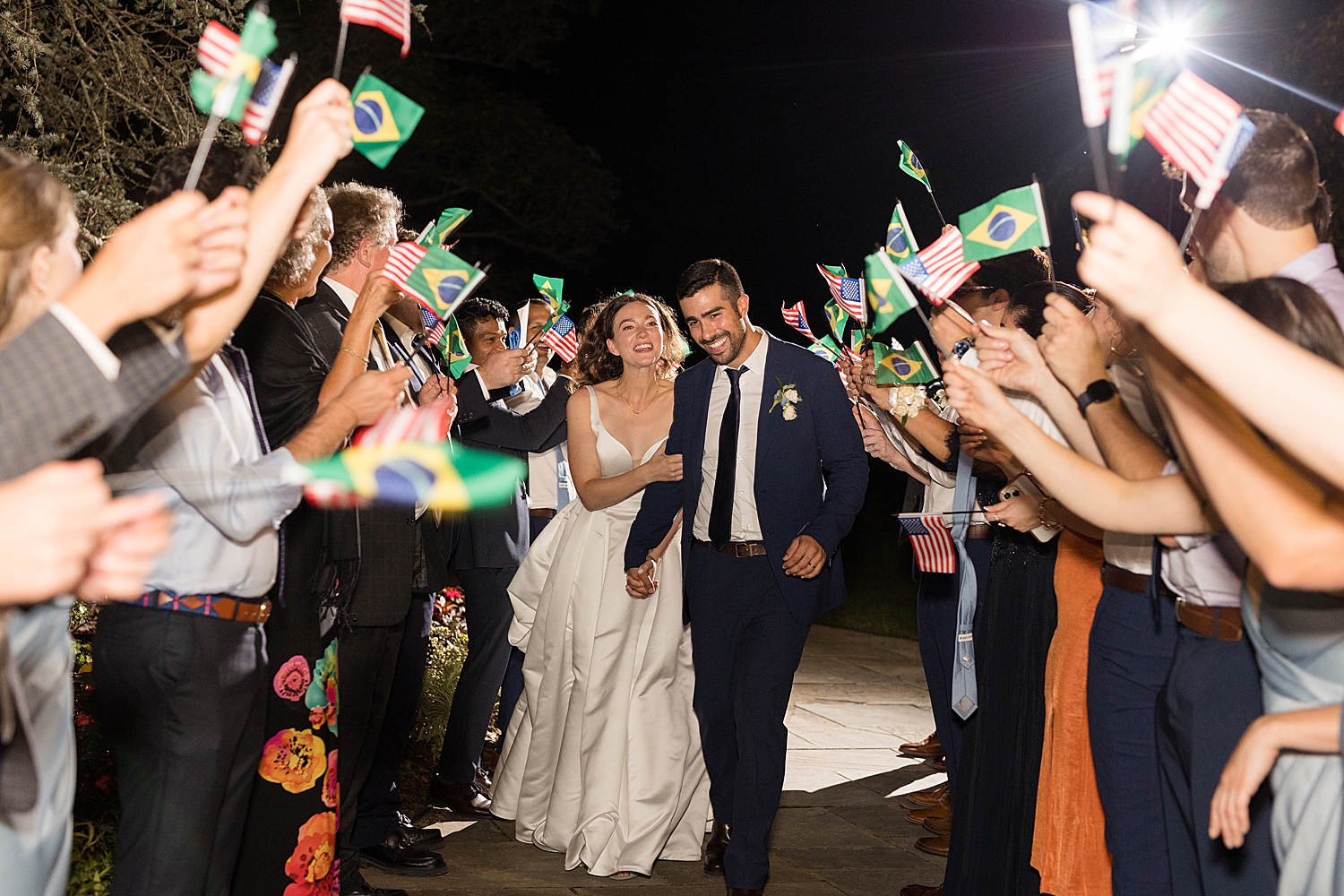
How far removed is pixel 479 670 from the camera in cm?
543

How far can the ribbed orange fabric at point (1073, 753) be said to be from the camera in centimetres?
A: 351

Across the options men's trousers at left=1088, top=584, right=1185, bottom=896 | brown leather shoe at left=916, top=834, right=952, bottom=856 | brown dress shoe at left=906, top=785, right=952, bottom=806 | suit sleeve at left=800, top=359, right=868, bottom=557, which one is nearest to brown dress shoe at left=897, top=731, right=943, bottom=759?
brown dress shoe at left=906, top=785, right=952, bottom=806

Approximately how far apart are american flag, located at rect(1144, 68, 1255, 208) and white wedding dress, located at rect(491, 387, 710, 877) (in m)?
3.26

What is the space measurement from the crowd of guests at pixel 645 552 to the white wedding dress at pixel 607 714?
0.05ft

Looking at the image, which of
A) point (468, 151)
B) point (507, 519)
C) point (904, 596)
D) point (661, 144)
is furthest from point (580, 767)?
point (661, 144)

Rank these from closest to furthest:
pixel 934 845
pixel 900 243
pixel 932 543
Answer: pixel 900 243, pixel 932 543, pixel 934 845

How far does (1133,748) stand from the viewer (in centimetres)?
303

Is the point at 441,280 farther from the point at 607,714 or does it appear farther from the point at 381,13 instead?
the point at 607,714

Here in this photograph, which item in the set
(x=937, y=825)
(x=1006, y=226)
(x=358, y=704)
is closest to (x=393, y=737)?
(x=358, y=704)

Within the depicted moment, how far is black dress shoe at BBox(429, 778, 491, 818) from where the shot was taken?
210 inches

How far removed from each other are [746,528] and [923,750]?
2.95 meters

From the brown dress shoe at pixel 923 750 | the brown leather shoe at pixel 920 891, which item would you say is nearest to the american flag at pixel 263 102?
the brown leather shoe at pixel 920 891

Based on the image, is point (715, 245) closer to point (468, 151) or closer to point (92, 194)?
point (468, 151)

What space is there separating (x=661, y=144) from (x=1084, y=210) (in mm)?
25936
